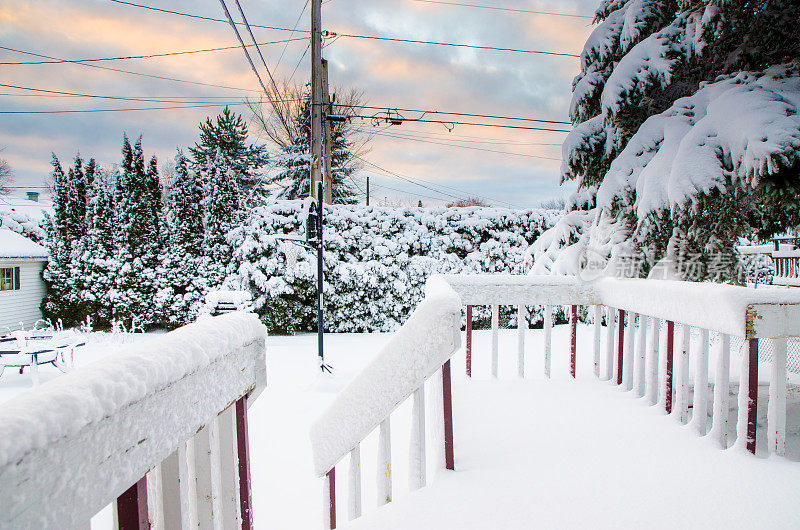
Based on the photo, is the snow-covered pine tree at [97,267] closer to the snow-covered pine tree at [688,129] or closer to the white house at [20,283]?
the white house at [20,283]

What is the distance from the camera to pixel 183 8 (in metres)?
8.14

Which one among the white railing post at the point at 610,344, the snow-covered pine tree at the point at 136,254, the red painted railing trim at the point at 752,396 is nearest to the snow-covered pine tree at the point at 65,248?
the snow-covered pine tree at the point at 136,254

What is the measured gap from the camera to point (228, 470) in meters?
1.03

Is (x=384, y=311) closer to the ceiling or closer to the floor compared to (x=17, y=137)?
closer to the floor

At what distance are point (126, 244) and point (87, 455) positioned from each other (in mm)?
10471

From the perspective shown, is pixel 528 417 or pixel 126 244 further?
pixel 126 244

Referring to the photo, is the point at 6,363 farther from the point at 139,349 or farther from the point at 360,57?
the point at 360,57

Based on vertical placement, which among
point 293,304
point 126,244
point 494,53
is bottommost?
point 293,304

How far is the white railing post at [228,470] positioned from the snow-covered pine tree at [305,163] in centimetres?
1692

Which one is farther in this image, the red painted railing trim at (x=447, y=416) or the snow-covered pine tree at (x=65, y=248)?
the snow-covered pine tree at (x=65, y=248)

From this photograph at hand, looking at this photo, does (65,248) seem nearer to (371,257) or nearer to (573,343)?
(371,257)

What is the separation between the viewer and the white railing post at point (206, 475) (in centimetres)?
93

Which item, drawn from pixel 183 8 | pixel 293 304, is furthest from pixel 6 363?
pixel 183 8

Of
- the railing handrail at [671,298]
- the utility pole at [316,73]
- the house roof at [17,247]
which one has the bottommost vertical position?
the railing handrail at [671,298]
